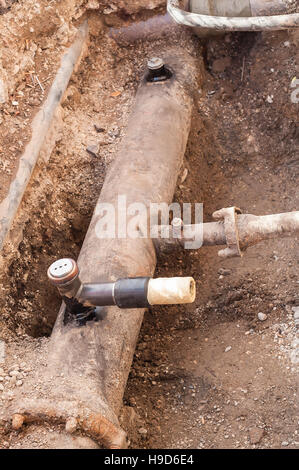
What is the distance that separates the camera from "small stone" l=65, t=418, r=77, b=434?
8.27 ft

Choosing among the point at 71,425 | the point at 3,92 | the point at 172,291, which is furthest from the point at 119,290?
the point at 3,92

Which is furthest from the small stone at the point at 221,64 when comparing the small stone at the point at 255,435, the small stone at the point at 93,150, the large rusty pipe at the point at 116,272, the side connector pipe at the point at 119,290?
the small stone at the point at 255,435

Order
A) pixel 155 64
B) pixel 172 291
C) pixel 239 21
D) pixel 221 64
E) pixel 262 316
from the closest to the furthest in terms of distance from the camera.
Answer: pixel 172 291
pixel 262 316
pixel 239 21
pixel 155 64
pixel 221 64

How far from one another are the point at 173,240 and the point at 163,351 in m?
0.80

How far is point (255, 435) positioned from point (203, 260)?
150 cm

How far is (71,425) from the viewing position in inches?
99.2

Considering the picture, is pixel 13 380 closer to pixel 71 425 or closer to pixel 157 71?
pixel 71 425

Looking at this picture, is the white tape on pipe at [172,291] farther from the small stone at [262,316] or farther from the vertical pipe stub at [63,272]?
the small stone at [262,316]

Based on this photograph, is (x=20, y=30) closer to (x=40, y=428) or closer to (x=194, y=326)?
(x=194, y=326)

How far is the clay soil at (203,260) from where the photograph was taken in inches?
121

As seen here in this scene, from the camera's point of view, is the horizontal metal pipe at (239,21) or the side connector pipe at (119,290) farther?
the horizontal metal pipe at (239,21)

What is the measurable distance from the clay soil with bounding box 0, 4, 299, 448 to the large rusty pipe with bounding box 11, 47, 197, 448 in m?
0.17

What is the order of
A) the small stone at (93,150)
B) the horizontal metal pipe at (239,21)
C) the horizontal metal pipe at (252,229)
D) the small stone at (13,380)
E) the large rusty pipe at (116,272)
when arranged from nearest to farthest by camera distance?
1. the large rusty pipe at (116,272)
2. the small stone at (13,380)
3. the horizontal metal pipe at (252,229)
4. the horizontal metal pipe at (239,21)
5. the small stone at (93,150)

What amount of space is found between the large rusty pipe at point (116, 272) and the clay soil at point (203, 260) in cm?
17
